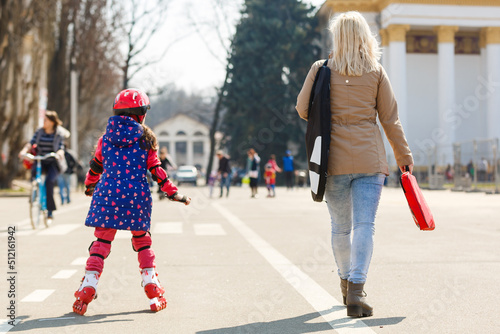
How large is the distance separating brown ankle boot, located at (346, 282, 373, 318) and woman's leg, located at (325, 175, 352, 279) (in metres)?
0.39

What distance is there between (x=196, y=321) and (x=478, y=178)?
2538 cm

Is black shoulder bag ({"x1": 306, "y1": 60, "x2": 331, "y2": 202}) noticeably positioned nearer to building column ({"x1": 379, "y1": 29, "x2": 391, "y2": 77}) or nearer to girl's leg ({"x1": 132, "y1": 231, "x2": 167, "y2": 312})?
girl's leg ({"x1": 132, "y1": 231, "x2": 167, "y2": 312})

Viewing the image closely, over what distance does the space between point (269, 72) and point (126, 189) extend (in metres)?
47.7

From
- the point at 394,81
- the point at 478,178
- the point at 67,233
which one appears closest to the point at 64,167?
the point at 67,233

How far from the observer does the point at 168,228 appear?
529 inches

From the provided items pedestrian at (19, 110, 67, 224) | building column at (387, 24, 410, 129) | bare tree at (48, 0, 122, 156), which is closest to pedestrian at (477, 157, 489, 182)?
pedestrian at (19, 110, 67, 224)

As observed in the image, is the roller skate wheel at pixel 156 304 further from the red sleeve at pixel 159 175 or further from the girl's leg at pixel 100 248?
the red sleeve at pixel 159 175

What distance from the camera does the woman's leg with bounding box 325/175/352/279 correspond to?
552 centimetres

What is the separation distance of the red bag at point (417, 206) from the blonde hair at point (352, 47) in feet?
2.62

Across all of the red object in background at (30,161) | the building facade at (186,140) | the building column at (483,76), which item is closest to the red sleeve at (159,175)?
the red object in background at (30,161)

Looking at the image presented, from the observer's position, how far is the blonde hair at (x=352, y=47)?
211 inches

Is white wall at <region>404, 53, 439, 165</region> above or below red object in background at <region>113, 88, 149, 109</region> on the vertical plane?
above

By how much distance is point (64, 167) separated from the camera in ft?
42.2

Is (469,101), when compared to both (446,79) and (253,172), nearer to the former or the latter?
(446,79)
